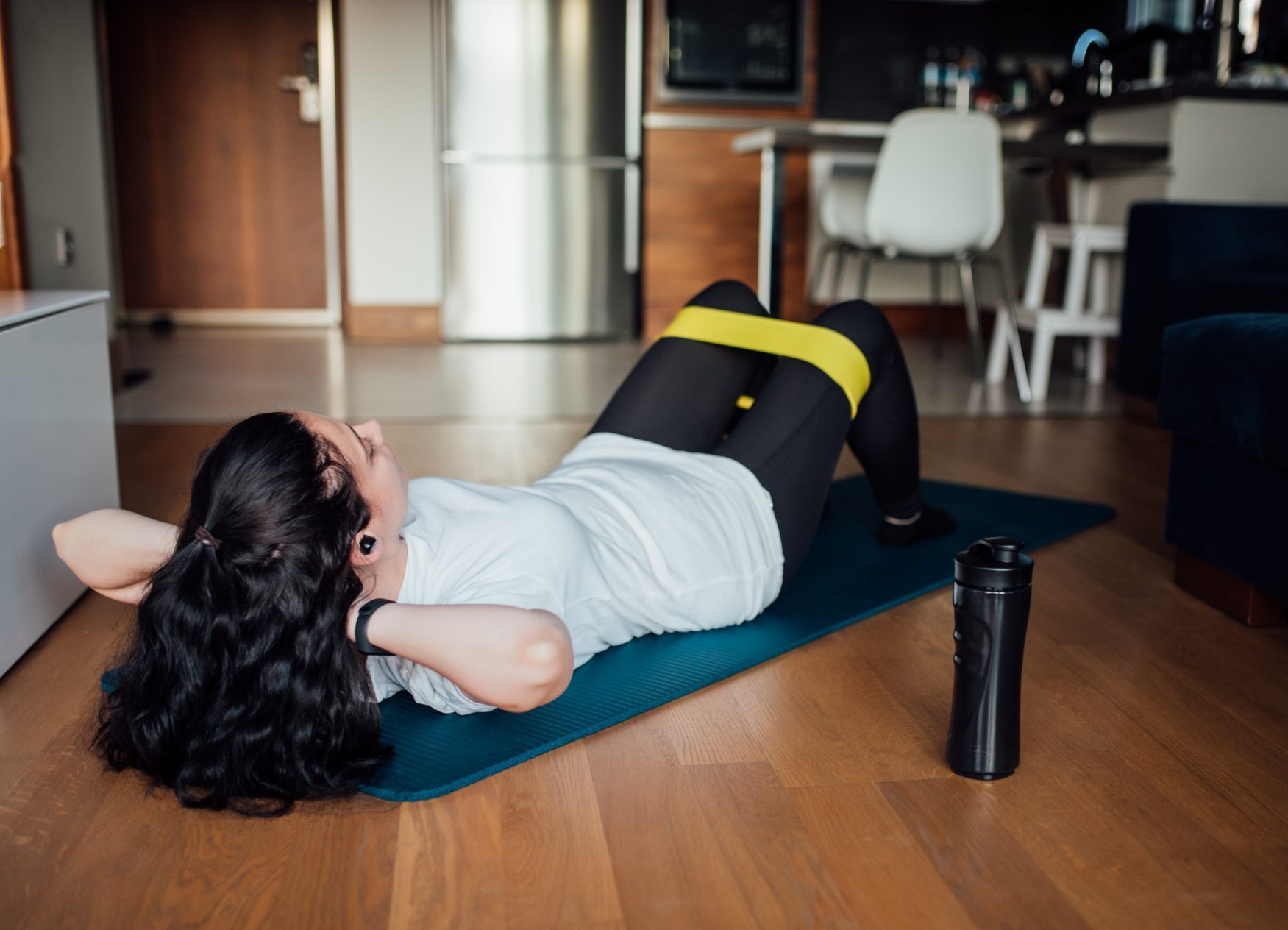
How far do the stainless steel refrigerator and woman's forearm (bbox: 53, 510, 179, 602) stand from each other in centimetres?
394

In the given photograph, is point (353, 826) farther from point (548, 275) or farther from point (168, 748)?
point (548, 275)

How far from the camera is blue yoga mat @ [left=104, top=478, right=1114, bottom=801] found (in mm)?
1263

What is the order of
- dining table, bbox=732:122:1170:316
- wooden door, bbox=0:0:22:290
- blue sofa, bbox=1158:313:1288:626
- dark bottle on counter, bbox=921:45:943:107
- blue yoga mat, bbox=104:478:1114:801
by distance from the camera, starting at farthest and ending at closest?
dark bottle on counter, bbox=921:45:943:107 < dining table, bbox=732:122:1170:316 < wooden door, bbox=0:0:22:290 < blue sofa, bbox=1158:313:1288:626 < blue yoga mat, bbox=104:478:1114:801

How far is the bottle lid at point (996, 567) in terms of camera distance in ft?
3.75

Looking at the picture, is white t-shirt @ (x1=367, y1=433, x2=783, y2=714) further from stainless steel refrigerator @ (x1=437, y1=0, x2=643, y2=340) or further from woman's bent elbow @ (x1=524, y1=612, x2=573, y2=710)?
stainless steel refrigerator @ (x1=437, y1=0, x2=643, y2=340)

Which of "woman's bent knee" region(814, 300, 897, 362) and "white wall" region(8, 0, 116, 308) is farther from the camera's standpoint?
"white wall" region(8, 0, 116, 308)

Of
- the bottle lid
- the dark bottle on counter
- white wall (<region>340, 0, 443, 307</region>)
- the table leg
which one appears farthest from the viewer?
the dark bottle on counter

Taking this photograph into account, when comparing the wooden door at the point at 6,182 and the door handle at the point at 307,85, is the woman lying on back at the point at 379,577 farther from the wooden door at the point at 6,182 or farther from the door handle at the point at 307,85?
the door handle at the point at 307,85

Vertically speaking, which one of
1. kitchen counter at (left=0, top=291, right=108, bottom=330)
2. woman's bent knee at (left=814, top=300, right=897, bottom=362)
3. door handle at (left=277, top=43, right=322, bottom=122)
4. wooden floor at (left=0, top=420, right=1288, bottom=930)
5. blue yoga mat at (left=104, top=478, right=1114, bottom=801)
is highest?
door handle at (left=277, top=43, right=322, bottom=122)

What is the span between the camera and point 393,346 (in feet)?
16.6

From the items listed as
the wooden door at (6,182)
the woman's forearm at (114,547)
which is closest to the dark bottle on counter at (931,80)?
the wooden door at (6,182)

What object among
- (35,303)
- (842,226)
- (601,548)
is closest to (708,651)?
(601,548)

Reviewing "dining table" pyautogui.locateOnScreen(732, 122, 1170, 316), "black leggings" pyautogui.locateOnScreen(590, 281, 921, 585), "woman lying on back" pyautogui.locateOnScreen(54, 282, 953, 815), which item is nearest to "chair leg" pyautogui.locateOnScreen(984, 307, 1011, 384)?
"dining table" pyautogui.locateOnScreen(732, 122, 1170, 316)

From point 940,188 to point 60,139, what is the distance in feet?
9.15
